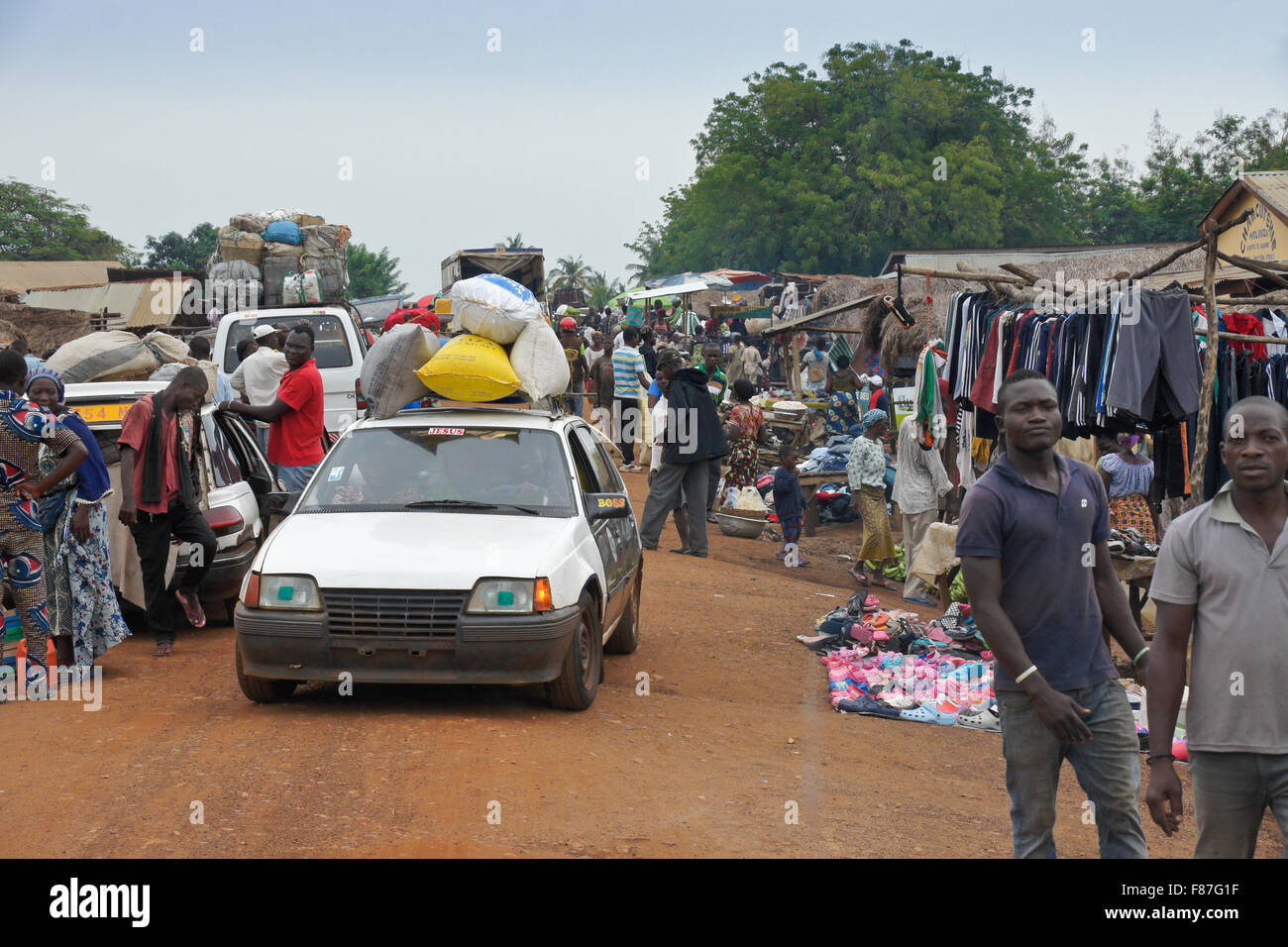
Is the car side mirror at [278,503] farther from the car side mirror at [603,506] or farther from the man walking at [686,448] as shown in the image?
the man walking at [686,448]

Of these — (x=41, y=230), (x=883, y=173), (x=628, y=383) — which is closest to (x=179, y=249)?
(x=41, y=230)

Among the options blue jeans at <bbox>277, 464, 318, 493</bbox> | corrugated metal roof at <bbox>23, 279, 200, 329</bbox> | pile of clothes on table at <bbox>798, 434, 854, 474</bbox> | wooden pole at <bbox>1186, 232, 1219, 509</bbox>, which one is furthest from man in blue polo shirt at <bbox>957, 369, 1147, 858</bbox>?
corrugated metal roof at <bbox>23, 279, 200, 329</bbox>

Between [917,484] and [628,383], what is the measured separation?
6661 mm

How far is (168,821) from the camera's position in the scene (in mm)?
4879

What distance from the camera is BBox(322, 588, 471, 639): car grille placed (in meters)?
6.09

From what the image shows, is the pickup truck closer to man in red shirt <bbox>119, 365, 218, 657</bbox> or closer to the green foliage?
man in red shirt <bbox>119, 365, 218, 657</bbox>

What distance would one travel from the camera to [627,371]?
58.5ft

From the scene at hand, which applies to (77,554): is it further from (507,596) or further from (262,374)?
(262,374)

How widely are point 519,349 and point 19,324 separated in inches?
689

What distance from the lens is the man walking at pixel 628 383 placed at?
700 inches

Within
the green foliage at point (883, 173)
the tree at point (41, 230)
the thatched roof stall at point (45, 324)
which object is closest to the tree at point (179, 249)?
the tree at point (41, 230)

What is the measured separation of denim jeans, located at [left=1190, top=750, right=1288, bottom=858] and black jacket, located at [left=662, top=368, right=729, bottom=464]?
8825 millimetres

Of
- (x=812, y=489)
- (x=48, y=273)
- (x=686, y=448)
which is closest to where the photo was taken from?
(x=686, y=448)

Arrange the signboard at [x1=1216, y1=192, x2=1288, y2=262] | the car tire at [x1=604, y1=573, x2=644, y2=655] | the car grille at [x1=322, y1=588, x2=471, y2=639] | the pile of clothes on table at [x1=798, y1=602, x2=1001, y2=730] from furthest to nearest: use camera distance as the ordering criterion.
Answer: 1. the signboard at [x1=1216, y1=192, x2=1288, y2=262]
2. the car tire at [x1=604, y1=573, x2=644, y2=655]
3. the pile of clothes on table at [x1=798, y1=602, x2=1001, y2=730]
4. the car grille at [x1=322, y1=588, x2=471, y2=639]
